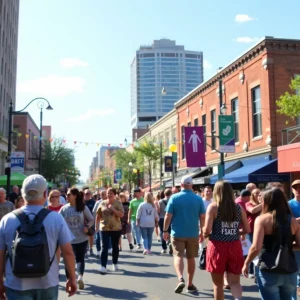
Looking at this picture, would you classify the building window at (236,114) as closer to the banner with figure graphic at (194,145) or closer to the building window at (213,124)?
the building window at (213,124)

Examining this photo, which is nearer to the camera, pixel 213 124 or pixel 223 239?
pixel 223 239

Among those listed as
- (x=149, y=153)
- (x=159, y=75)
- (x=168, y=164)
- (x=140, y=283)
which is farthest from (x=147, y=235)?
(x=159, y=75)

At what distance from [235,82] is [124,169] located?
3707 centimetres

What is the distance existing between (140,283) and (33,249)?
18.6 ft

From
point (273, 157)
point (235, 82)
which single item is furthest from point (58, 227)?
point (235, 82)

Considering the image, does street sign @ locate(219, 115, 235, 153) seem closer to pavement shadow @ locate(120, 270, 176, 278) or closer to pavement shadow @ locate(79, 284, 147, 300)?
pavement shadow @ locate(120, 270, 176, 278)

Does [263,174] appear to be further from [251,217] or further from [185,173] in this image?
[185,173]

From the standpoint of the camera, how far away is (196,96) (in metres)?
34.2

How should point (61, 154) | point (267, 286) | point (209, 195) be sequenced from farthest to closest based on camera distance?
point (61, 154), point (209, 195), point (267, 286)

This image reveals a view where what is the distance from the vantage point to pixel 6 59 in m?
53.9

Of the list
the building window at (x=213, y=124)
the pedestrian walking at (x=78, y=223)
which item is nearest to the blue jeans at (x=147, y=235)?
the pedestrian walking at (x=78, y=223)

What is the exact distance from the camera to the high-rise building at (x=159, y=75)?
17162 centimetres

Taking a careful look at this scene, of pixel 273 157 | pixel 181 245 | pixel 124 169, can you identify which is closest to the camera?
pixel 181 245

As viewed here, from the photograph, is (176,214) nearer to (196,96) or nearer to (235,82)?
(235,82)
